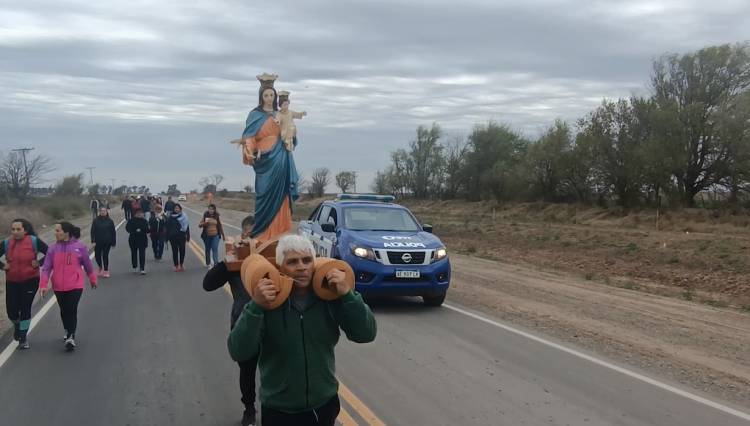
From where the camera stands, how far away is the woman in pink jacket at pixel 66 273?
7906 mm

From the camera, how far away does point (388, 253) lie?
10.6 m

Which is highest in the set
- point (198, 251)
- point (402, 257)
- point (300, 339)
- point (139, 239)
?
point (300, 339)

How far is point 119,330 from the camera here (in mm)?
9266

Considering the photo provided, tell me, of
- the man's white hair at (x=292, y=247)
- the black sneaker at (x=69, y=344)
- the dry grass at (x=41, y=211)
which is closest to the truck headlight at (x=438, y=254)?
the black sneaker at (x=69, y=344)

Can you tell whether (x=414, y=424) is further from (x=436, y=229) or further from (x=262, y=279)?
(x=436, y=229)

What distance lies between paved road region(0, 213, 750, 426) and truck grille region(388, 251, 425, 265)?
3.20 feet

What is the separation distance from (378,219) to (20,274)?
605 centimetres

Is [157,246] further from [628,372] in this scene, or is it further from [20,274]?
[628,372]

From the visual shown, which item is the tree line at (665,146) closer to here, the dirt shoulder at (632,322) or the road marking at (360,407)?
the dirt shoulder at (632,322)

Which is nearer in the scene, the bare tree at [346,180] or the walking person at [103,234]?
the walking person at [103,234]

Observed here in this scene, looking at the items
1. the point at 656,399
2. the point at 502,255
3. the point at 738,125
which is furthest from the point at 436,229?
the point at 656,399

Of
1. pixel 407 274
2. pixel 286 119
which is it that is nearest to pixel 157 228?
pixel 407 274

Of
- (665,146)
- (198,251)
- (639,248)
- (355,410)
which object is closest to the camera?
(355,410)

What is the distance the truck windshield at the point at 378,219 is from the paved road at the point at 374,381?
234 cm
